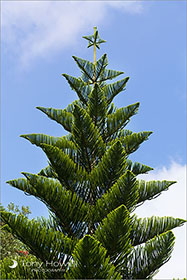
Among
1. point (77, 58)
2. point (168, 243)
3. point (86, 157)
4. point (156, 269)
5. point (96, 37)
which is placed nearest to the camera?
point (168, 243)

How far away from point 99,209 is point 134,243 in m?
0.64

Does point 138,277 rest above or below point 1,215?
below

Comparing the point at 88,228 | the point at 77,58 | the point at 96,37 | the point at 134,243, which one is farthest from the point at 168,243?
the point at 96,37

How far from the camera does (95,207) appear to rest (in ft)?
12.8

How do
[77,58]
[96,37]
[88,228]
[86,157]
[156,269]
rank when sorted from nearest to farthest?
[156,269]
[88,228]
[86,157]
[77,58]
[96,37]

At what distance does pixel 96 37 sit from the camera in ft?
20.2

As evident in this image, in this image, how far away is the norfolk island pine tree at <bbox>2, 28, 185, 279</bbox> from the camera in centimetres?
333

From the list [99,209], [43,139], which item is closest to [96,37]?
[43,139]

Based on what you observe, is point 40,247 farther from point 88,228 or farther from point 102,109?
point 102,109

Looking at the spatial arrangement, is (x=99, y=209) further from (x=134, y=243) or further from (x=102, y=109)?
(x=102, y=109)

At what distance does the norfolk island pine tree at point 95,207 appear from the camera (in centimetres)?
333

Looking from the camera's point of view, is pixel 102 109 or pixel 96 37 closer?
pixel 102 109

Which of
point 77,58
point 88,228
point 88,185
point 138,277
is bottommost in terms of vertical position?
point 138,277

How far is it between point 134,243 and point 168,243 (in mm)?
681
